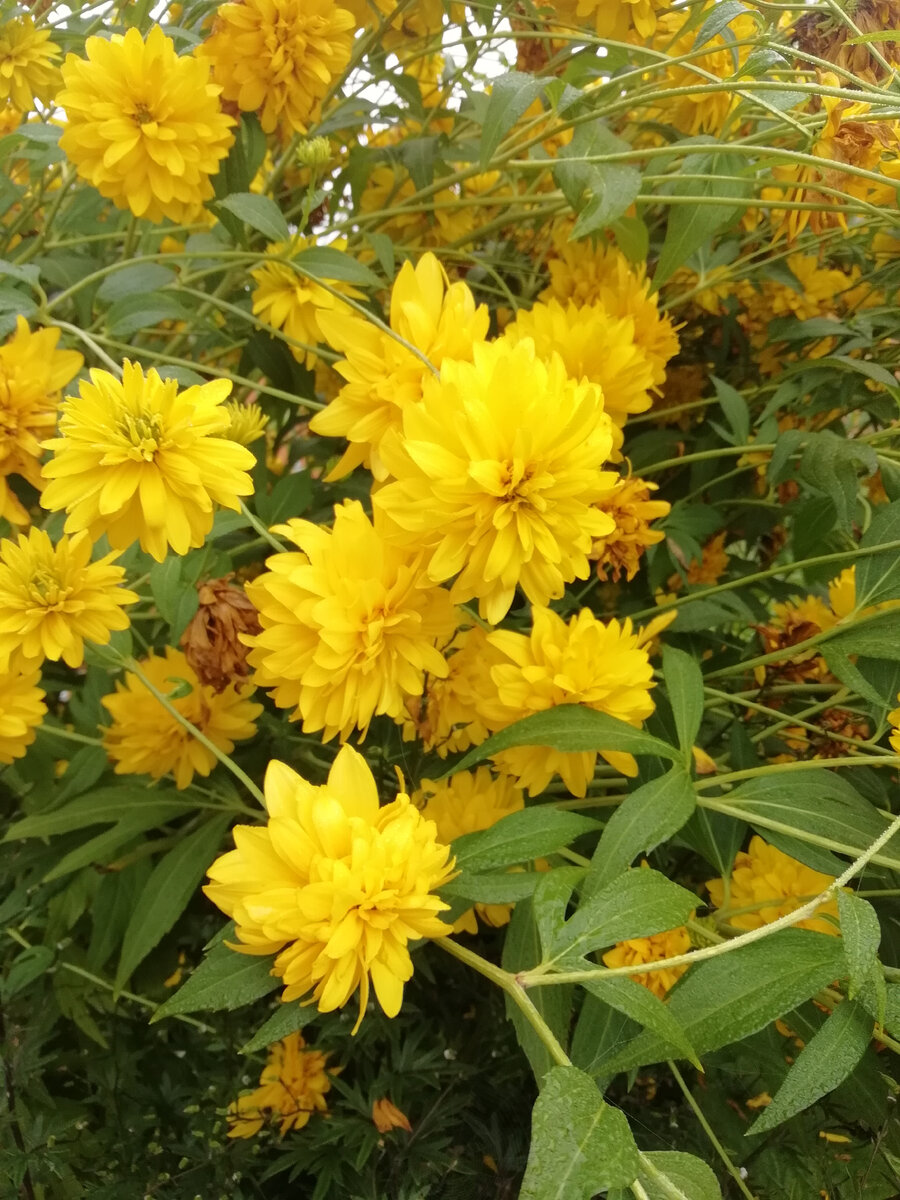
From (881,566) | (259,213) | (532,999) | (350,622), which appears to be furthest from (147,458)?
Answer: (881,566)

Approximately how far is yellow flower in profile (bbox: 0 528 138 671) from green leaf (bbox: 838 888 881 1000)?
1.28 ft

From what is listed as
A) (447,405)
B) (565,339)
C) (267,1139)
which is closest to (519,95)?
(565,339)

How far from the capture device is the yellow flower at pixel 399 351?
17.8 inches

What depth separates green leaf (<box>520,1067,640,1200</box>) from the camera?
0.89ft

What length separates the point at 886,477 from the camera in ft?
2.02

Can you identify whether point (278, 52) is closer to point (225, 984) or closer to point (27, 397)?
point (27, 397)

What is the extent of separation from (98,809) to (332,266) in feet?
1.37

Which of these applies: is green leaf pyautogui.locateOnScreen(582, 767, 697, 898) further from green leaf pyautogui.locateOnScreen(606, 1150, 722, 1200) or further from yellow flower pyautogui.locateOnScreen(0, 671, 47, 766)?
yellow flower pyautogui.locateOnScreen(0, 671, 47, 766)

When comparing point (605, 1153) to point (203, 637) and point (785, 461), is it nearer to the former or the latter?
point (203, 637)

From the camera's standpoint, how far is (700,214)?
569mm

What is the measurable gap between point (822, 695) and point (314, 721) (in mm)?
462

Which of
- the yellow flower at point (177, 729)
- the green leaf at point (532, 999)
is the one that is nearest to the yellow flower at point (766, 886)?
the green leaf at point (532, 999)

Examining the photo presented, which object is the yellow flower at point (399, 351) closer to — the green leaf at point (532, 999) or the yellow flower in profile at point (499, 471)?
the yellow flower in profile at point (499, 471)

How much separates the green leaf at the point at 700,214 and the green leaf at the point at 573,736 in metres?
0.33
